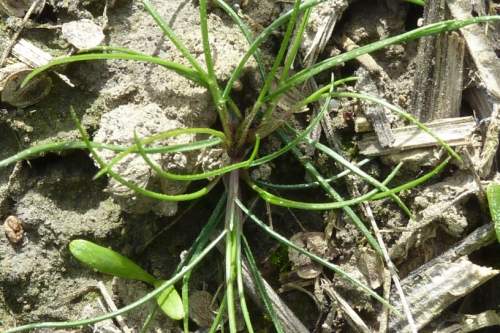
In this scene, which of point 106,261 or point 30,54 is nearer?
point 106,261

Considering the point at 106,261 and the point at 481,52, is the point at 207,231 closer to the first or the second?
the point at 106,261

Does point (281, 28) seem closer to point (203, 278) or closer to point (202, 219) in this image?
point (202, 219)

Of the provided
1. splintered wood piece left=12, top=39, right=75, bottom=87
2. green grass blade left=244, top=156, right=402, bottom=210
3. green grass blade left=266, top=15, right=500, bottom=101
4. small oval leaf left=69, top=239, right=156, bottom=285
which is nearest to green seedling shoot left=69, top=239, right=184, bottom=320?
small oval leaf left=69, top=239, right=156, bottom=285

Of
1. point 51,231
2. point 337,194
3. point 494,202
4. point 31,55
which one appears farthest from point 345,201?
point 31,55

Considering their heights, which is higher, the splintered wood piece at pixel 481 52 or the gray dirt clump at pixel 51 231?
the splintered wood piece at pixel 481 52

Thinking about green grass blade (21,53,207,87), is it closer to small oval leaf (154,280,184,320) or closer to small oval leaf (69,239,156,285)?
small oval leaf (69,239,156,285)

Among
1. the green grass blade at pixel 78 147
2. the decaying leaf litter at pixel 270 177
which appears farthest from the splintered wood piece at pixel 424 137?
the green grass blade at pixel 78 147

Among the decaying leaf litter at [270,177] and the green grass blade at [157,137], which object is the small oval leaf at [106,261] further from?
the green grass blade at [157,137]
